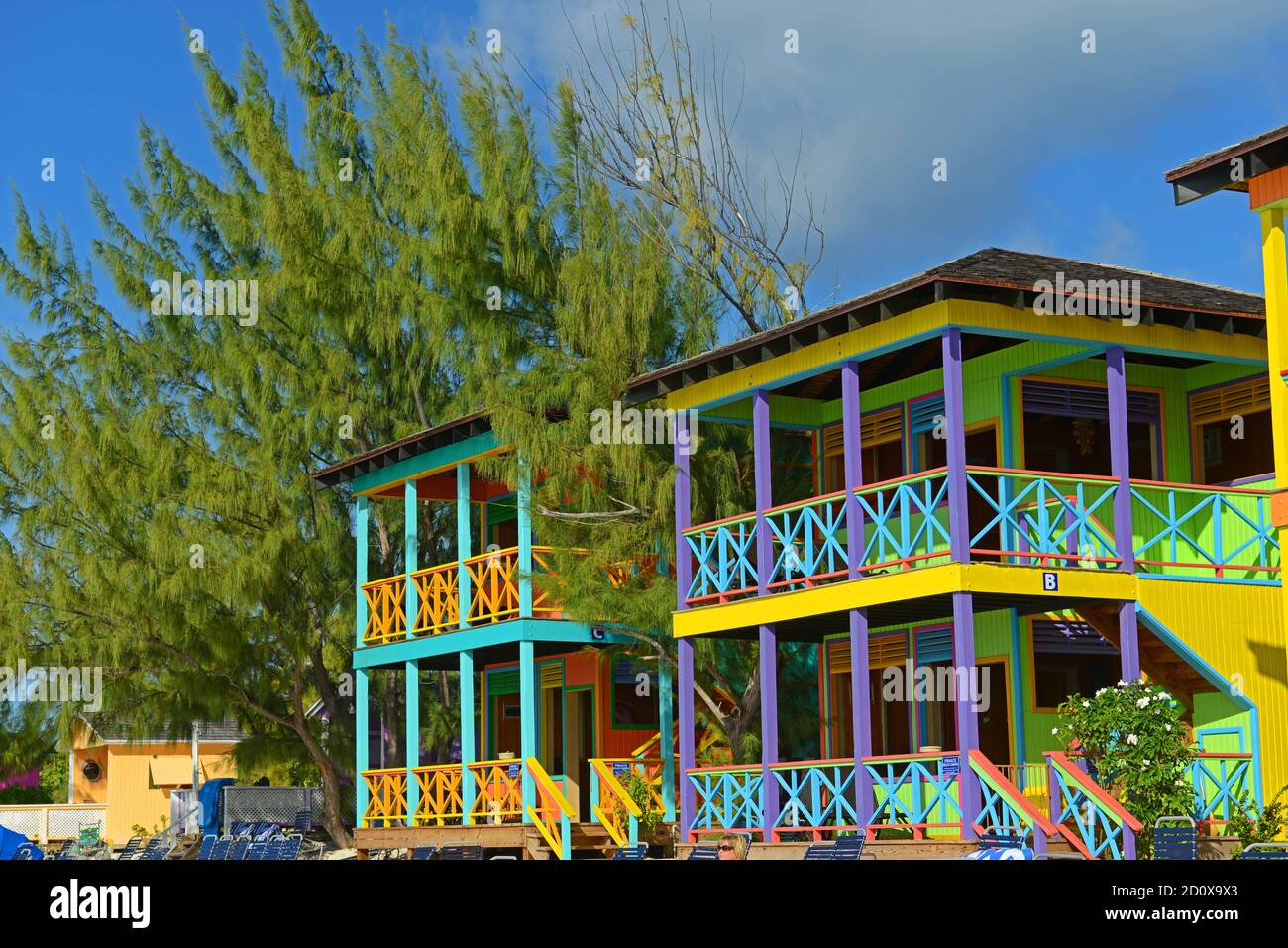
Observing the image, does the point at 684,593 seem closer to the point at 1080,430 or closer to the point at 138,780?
the point at 1080,430

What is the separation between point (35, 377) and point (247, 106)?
6.31m

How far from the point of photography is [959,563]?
16.5 meters

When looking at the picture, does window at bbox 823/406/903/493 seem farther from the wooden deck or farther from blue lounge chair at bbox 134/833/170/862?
blue lounge chair at bbox 134/833/170/862

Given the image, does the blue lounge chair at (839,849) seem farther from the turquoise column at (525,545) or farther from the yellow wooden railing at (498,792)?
the turquoise column at (525,545)

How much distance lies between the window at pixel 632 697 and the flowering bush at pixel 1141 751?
35.4 ft

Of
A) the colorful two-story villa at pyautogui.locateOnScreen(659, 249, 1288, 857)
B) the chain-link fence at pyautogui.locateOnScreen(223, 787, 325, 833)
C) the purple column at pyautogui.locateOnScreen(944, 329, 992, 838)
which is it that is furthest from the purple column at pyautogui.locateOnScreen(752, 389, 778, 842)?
the chain-link fence at pyautogui.locateOnScreen(223, 787, 325, 833)

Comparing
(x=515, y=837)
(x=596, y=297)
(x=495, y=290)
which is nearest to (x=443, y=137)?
(x=495, y=290)

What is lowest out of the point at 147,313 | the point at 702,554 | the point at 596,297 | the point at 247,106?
the point at 702,554

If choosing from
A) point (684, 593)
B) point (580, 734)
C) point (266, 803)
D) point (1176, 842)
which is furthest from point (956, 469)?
point (266, 803)

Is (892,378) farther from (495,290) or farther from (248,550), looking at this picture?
(248,550)

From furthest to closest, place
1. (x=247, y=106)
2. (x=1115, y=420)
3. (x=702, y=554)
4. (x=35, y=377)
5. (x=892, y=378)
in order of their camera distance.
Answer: (x=247, y=106) → (x=35, y=377) → (x=892, y=378) → (x=702, y=554) → (x=1115, y=420)

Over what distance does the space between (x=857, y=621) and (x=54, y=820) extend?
897 inches

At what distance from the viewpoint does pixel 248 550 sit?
27484mm

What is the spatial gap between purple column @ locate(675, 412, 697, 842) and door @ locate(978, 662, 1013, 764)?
10.5 feet
